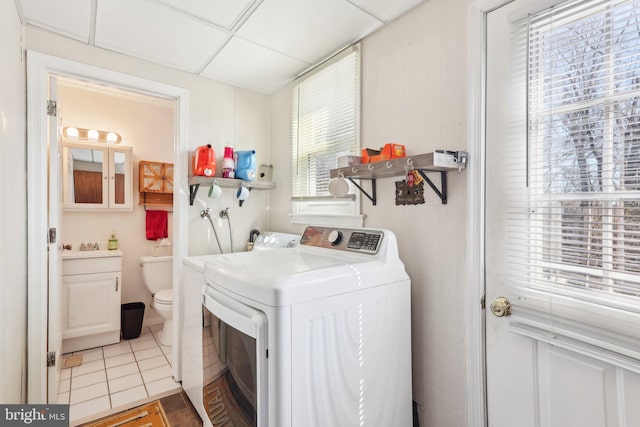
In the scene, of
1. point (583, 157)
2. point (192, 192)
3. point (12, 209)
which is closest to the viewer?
point (583, 157)

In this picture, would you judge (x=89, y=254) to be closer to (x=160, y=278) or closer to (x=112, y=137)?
(x=160, y=278)

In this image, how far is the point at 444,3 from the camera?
1.44 m

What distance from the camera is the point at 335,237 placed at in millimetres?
1637

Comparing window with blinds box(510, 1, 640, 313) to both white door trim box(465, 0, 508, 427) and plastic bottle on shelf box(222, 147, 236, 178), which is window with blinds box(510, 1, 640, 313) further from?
plastic bottle on shelf box(222, 147, 236, 178)

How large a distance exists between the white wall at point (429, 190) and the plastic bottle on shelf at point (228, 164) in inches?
44.5

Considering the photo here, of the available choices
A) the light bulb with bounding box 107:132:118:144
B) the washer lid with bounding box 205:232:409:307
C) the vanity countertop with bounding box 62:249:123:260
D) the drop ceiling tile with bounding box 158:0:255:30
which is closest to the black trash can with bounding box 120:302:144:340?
the vanity countertop with bounding box 62:249:123:260

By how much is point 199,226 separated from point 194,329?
2.54ft

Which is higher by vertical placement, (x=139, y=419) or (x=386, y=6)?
(x=386, y=6)

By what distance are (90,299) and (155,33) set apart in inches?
94.6

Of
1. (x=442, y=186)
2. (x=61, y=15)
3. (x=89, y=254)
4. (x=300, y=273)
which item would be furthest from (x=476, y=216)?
(x=89, y=254)

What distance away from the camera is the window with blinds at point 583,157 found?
94 centimetres

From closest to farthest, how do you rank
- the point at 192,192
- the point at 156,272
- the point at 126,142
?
the point at 192,192 < the point at 156,272 < the point at 126,142

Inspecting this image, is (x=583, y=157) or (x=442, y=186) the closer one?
(x=583, y=157)

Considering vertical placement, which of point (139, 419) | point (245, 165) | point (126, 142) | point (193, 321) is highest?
point (126, 142)
